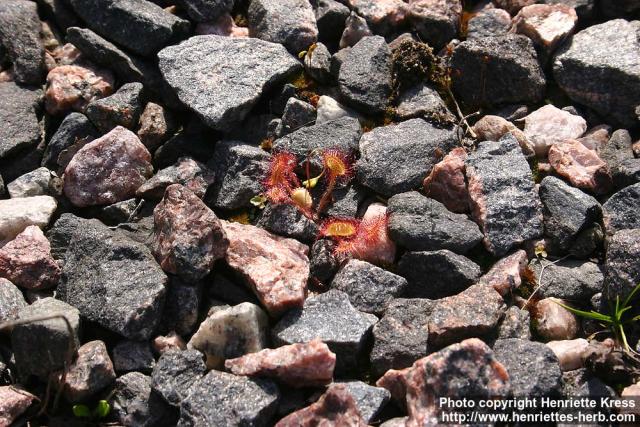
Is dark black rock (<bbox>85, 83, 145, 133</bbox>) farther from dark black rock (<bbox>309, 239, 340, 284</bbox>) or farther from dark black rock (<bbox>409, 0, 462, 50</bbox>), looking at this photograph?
dark black rock (<bbox>409, 0, 462, 50</bbox>)

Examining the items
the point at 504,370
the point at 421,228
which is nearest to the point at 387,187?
the point at 421,228

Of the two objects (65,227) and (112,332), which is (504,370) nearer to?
(112,332)

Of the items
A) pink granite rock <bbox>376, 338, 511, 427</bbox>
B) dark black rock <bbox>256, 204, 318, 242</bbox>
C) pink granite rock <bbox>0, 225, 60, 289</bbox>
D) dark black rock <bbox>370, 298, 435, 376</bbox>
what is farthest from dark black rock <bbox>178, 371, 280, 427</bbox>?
pink granite rock <bbox>0, 225, 60, 289</bbox>

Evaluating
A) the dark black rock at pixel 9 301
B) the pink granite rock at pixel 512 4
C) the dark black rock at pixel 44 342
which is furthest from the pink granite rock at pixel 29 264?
the pink granite rock at pixel 512 4

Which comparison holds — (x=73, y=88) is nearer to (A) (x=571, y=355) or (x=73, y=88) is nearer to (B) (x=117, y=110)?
(B) (x=117, y=110)

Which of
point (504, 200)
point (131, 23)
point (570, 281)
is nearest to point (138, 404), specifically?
point (504, 200)

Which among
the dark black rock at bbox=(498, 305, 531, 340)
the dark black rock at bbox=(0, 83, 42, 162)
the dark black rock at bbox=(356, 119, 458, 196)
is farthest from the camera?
the dark black rock at bbox=(0, 83, 42, 162)
